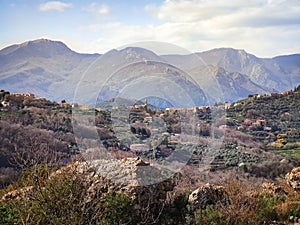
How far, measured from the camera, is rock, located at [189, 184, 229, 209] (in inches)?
309

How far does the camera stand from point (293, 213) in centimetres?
800

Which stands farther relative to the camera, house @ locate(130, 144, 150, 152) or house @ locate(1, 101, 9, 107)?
house @ locate(1, 101, 9, 107)

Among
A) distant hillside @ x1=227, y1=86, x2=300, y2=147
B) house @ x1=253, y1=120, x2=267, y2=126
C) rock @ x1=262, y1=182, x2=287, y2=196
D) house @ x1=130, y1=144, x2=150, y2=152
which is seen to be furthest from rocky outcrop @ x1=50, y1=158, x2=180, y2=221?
house @ x1=253, y1=120, x2=267, y2=126

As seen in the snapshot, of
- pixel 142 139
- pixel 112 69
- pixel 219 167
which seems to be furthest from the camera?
pixel 219 167

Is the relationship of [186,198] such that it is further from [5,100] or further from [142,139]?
[5,100]

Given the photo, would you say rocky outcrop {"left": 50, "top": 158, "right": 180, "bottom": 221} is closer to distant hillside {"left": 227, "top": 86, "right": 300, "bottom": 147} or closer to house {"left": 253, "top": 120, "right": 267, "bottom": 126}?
distant hillside {"left": 227, "top": 86, "right": 300, "bottom": 147}

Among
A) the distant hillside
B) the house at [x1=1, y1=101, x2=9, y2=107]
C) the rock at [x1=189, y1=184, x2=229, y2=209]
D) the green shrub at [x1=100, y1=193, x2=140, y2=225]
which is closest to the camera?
the green shrub at [x1=100, y1=193, x2=140, y2=225]

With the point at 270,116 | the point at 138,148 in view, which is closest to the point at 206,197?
the point at 138,148

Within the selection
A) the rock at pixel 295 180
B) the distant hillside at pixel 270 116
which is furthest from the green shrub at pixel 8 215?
the distant hillside at pixel 270 116

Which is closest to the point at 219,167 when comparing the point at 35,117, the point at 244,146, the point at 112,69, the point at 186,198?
the point at 244,146

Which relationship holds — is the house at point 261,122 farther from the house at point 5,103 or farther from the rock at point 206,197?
the rock at point 206,197

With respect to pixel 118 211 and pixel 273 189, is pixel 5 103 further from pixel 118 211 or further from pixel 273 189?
pixel 118 211

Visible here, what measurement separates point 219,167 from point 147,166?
24020mm

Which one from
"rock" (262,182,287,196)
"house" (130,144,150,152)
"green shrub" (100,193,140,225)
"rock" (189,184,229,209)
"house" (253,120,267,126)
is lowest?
"house" (253,120,267,126)
